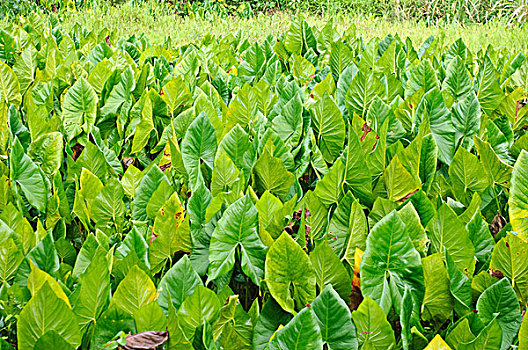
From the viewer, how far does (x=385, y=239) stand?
129 centimetres

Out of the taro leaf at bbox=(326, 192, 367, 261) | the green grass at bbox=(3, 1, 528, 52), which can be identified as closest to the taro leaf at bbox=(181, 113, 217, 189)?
the taro leaf at bbox=(326, 192, 367, 261)

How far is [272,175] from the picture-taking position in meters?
1.77

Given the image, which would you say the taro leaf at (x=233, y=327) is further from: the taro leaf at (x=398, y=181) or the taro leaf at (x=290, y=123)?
the taro leaf at (x=290, y=123)

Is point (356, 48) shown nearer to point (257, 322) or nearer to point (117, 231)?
point (117, 231)

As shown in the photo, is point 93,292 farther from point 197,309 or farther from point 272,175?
point 272,175

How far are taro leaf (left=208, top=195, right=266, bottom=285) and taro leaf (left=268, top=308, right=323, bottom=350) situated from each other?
30cm

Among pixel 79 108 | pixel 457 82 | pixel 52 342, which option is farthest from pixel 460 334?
pixel 79 108

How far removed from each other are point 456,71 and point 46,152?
6.28 feet

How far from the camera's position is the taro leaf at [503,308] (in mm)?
1259

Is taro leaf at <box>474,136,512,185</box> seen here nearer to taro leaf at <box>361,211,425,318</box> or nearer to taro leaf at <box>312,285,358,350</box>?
taro leaf at <box>361,211,425,318</box>

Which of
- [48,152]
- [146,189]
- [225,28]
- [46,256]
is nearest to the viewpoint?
[46,256]

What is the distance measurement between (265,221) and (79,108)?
1.26 meters

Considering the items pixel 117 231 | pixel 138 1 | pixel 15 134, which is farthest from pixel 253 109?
pixel 138 1

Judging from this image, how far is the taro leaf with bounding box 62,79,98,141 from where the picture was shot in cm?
234
